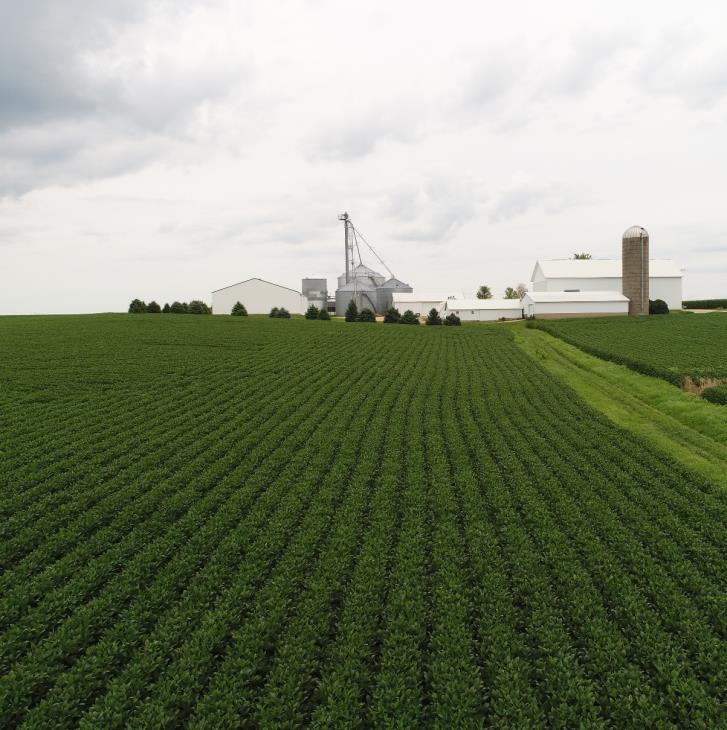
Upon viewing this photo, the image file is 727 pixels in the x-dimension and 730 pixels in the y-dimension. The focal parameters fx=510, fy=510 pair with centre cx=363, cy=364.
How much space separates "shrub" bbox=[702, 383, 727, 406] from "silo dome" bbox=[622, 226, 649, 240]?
54.2m

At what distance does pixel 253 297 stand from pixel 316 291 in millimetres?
20086

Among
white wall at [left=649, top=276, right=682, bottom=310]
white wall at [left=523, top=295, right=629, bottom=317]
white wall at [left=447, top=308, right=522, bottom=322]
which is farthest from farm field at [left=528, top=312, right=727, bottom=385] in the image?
white wall at [left=447, top=308, right=522, bottom=322]

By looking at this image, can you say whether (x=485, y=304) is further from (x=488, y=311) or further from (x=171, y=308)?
(x=171, y=308)

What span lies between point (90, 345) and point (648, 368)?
34.8m

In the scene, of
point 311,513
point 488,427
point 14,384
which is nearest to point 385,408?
point 488,427

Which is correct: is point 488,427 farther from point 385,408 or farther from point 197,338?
point 197,338

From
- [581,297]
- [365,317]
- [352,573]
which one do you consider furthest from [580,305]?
[352,573]

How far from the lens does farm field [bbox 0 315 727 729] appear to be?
6.42 meters

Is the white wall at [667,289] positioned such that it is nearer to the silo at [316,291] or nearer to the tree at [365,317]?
the tree at [365,317]

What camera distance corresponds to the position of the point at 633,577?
346 inches

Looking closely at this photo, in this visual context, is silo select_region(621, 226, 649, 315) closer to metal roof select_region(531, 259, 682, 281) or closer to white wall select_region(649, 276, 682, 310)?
metal roof select_region(531, 259, 682, 281)

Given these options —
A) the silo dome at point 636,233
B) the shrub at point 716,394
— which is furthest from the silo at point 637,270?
the shrub at point 716,394

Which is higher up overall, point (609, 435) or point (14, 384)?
point (14, 384)

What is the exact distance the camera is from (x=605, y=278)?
76375 mm
